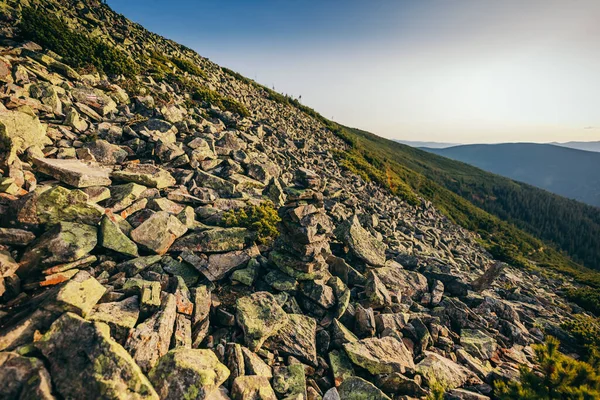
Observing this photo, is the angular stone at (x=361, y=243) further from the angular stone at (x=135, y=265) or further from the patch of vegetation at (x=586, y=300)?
the patch of vegetation at (x=586, y=300)

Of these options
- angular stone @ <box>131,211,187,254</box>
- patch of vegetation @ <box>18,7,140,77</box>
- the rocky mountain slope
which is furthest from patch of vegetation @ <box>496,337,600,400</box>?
patch of vegetation @ <box>18,7,140,77</box>

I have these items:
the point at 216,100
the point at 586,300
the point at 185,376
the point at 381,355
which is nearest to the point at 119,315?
the point at 185,376

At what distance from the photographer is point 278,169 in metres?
20.5

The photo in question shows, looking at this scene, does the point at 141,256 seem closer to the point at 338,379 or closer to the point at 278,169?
the point at 338,379

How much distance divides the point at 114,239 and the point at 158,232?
4.33 ft

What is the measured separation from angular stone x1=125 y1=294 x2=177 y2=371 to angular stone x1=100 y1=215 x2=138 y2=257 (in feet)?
8.67

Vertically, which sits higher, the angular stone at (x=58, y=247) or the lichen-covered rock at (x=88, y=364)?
the angular stone at (x=58, y=247)

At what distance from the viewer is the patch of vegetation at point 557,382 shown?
5.91m

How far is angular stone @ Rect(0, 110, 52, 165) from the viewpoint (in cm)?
880

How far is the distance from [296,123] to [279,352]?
38.3 metres

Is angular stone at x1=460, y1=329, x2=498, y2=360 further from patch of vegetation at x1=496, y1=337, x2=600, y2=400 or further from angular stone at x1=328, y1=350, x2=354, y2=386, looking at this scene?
angular stone at x1=328, y1=350, x2=354, y2=386

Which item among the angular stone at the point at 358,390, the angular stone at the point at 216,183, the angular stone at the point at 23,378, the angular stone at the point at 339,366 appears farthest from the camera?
the angular stone at the point at 216,183

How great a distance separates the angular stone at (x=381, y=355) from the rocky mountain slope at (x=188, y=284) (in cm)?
5

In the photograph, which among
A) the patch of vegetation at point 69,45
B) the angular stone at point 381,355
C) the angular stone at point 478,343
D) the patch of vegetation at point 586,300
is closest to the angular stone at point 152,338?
the angular stone at point 381,355
